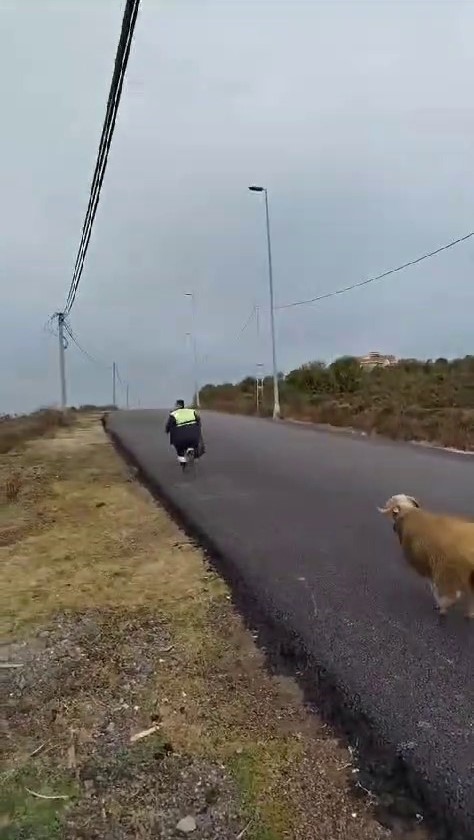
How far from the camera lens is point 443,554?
16.9ft

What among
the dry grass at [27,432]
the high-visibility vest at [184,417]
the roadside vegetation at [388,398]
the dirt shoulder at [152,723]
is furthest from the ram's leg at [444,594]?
the dry grass at [27,432]

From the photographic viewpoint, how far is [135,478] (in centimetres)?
1553

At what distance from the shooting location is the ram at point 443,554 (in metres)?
4.95

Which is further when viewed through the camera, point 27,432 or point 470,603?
point 27,432

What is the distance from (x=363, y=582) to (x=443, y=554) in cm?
139

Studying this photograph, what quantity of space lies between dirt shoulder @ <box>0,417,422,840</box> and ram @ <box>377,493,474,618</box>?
134 centimetres

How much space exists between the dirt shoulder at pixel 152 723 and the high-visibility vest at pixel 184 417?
25.0ft

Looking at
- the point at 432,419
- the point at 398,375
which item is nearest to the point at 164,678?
the point at 432,419

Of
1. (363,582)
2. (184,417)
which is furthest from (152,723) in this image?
(184,417)

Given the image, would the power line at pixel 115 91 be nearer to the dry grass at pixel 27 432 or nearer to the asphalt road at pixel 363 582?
the asphalt road at pixel 363 582

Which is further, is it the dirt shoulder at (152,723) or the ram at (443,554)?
the ram at (443,554)

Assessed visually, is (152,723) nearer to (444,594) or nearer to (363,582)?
(444,594)

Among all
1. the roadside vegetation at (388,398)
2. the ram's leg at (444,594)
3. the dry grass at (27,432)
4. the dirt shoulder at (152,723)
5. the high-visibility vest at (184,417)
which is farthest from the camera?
the dry grass at (27,432)

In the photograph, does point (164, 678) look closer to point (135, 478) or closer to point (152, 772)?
point (152, 772)
